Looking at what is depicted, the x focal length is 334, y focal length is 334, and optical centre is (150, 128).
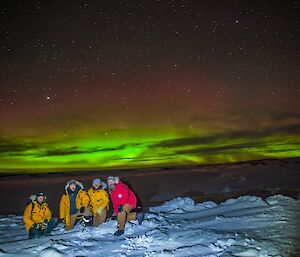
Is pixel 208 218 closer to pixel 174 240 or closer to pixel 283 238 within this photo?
pixel 174 240

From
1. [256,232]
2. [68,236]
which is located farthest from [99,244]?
[256,232]

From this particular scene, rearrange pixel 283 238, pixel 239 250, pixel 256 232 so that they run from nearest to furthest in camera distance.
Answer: pixel 239 250, pixel 283 238, pixel 256 232

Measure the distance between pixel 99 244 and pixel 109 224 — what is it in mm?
1450

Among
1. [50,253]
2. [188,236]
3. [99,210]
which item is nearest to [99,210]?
[99,210]

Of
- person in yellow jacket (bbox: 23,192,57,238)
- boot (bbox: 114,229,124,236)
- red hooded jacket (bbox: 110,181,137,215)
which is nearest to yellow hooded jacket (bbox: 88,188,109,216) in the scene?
red hooded jacket (bbox: 110,181,137,215)

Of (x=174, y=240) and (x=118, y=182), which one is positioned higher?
(x=118, y=182)

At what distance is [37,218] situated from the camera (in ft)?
28.2

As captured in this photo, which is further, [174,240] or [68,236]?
[68,236]

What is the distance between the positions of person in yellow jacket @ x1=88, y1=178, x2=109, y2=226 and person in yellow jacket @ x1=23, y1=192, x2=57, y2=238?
1.16 metres

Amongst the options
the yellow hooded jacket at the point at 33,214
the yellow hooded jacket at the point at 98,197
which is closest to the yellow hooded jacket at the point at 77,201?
the yellow hooded jacket at the point at 98,197

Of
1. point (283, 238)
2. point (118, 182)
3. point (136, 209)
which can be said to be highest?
point (118, 182)

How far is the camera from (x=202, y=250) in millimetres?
6453

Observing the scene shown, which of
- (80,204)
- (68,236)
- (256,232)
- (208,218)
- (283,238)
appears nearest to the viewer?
(283,238)

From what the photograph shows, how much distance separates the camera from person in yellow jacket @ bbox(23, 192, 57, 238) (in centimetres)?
855
